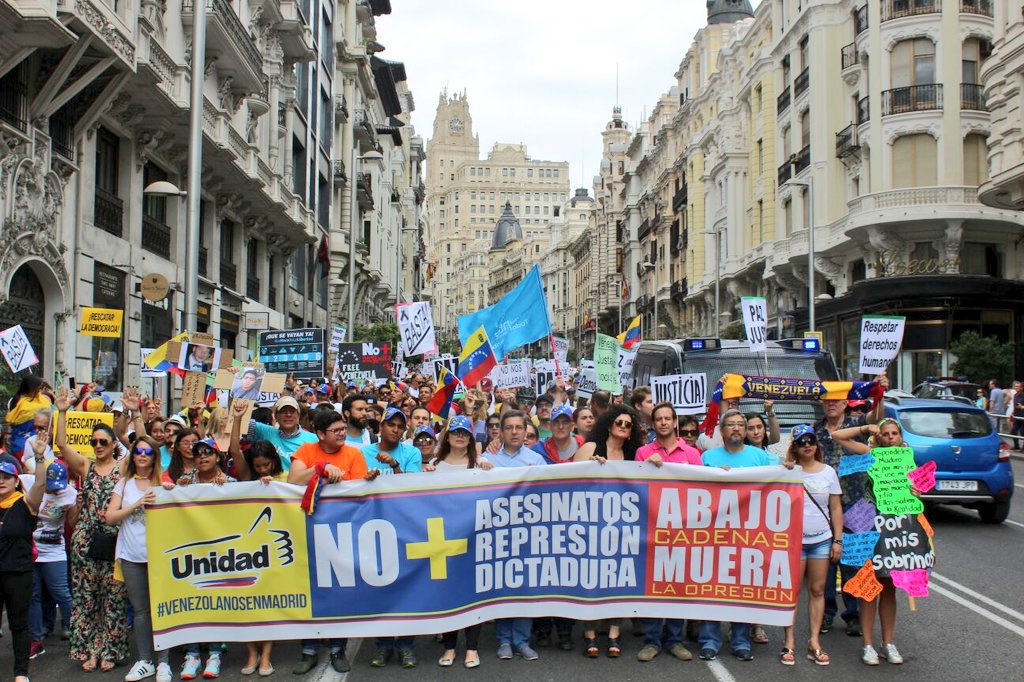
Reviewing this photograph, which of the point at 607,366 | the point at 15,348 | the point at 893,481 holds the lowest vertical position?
the point at 893,481

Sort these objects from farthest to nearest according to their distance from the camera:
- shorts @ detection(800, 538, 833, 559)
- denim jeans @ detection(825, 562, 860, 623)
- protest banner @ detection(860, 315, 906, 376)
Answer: protest banner @ detection(860, 315, 906, 376) < denim jeans @ detection(825, 562, 860, 623) < shorts @ detection(800, 538, 833, 559)

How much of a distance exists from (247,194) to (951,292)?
2322 centimetres

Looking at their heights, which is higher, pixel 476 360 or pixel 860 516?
pixel 476 360

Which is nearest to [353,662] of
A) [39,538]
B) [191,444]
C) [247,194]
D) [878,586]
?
[191,444]

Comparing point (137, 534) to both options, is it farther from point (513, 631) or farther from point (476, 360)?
point (476, 360)

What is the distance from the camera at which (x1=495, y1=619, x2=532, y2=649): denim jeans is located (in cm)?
741

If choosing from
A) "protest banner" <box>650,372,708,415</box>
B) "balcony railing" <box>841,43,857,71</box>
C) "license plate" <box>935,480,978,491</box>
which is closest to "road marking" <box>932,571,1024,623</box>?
"license plate" <box>935,480,978,491</box>

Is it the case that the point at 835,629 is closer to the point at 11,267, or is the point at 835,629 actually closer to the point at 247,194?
the point at 11,267

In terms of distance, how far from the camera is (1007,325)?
3619 cm

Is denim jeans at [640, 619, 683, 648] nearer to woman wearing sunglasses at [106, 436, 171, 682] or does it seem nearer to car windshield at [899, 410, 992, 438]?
woman wearing sunglasses at [106, 436, 171, 682]

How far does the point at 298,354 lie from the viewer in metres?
18.2

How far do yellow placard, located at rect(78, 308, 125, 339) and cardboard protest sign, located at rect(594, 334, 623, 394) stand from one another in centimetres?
647

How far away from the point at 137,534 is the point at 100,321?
231 inches

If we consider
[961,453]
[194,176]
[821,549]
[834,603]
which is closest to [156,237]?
Result: [194,176]
